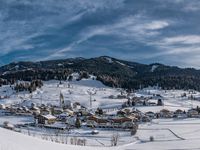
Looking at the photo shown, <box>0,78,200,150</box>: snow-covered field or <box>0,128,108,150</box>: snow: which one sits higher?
<box>0,128,108,150</box>: snow

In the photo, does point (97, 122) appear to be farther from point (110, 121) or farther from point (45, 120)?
point (45, 120)

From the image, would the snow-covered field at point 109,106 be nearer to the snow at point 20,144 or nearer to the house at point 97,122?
the house at point 97,122

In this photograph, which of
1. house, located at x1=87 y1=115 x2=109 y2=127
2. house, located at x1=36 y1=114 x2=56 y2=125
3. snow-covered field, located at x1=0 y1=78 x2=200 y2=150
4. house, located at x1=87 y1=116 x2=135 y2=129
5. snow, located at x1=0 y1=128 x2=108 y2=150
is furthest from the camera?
house, located at x1=36 y1=114 x2=56 y2=125

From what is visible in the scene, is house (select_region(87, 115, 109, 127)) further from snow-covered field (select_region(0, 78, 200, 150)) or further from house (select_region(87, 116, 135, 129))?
snow-covered field (select_region(0, 78, 200, 150))

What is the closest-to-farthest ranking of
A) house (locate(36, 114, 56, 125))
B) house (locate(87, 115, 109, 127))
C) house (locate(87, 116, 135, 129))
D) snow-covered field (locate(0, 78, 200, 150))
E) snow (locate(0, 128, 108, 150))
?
snow (locate(0, 128, 108, 150)) < snow-covered field (locate(0, 78, 200, 150)) < house (locate(87, 115, 109, 127)) < house (locate(87, 116, 135, 129)) < house (locate(36, 114, 56, 125))

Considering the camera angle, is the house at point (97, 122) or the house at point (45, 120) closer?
the house at point (97, 122)

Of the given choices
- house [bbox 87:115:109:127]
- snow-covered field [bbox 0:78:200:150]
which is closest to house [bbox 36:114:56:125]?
snow-covered field [bbox 0:78:200:150]

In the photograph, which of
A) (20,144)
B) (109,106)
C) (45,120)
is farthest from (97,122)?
(20,144)

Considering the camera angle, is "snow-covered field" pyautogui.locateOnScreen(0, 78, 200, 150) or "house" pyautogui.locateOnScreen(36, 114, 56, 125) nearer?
"snow-covered field" pyautogui.locateOnScreen(0, 78, 200, 150)

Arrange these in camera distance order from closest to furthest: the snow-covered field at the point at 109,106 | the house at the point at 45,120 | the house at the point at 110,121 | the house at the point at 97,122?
the snow-covered field at the point at 109,106 → the house at the point at 97,122 → the house at the point at 110,121 → the house at the point at 45,120

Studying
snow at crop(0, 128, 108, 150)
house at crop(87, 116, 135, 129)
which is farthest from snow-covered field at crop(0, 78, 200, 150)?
snow at crop(0, 128, 108, 150)

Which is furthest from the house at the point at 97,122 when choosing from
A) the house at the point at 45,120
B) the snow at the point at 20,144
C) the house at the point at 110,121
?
the snow at the point at 20,144

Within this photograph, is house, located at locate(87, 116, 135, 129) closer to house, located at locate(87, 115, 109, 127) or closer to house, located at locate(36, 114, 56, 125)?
house, located at locate(87, 115, 109, 127)
